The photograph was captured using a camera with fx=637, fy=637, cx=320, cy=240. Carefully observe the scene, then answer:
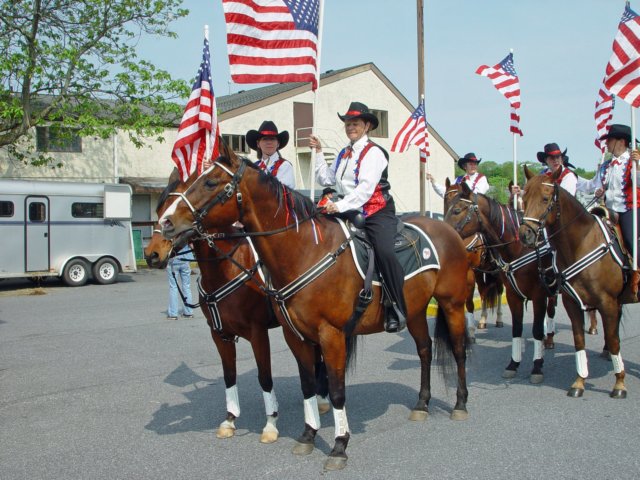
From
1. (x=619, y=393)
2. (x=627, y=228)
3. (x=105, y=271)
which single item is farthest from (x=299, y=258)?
(x=105, y=271)

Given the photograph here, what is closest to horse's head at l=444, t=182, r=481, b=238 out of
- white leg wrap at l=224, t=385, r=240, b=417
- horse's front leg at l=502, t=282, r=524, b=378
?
horse's front leg at l=502, t=282, r=524, b=378

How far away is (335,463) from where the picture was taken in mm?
4812

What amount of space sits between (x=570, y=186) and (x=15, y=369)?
7480 mm

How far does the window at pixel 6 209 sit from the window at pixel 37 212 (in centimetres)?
52

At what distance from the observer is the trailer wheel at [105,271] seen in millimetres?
18641

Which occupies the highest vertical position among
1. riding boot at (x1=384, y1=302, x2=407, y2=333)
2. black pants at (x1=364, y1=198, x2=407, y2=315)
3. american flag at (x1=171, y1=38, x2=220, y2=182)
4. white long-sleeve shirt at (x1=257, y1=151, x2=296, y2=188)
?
american flag at (x1=171, y1=38, x2=220, y2=182)

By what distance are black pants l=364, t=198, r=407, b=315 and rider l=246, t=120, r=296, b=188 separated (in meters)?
1.07

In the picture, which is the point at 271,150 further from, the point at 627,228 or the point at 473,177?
the point at 473,177

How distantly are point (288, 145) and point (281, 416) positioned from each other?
2510 cm

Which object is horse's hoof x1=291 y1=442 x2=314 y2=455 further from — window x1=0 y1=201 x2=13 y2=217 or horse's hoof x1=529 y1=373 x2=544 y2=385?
window x1=0 y1=201 x2=13 y2=217

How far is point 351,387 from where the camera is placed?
725cm

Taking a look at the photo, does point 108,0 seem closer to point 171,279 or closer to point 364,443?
point 171,279

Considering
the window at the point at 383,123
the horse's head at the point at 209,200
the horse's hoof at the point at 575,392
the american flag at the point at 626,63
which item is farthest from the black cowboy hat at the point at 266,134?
the window at the point at 383,123

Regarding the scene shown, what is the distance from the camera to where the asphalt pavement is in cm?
483
